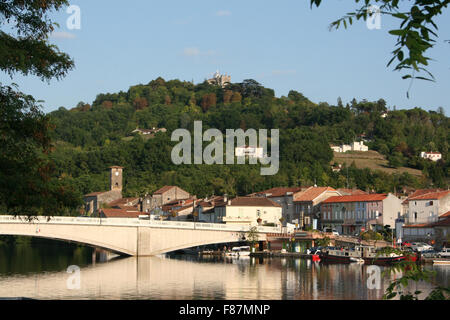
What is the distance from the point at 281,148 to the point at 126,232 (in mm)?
74378

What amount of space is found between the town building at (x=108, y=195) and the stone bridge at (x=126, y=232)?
166ft

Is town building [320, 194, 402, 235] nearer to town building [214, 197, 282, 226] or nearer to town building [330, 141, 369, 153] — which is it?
town building [214, 197, 282, 226]

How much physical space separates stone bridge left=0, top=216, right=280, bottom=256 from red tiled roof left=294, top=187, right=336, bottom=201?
20875 mm

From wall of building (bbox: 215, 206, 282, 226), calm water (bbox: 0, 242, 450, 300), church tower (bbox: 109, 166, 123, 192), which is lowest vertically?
calm water (bbox: 0, 242, 450, 300)

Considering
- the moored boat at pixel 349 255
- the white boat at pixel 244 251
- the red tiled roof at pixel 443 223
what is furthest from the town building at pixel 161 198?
the moored boat at pixel 349 255

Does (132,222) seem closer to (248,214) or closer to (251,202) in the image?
(248,214)

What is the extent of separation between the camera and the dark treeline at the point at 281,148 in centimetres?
12031

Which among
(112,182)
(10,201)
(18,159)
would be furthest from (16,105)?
(112,182)

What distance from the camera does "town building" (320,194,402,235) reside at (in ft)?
281

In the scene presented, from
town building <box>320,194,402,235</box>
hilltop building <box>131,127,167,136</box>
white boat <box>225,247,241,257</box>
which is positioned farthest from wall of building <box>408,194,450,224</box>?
hilltop building <box>131,127,167,136</box>

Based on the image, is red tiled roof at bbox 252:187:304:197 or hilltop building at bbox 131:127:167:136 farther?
hilltop building at bbox 131:127:167:136

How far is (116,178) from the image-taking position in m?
130

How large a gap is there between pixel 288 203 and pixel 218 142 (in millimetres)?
44993

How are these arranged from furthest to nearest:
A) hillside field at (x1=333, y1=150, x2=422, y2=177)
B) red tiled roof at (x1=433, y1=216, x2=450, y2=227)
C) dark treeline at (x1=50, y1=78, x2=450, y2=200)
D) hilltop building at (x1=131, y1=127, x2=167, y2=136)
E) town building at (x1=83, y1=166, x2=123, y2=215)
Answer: hilltop building at (x1=131, y1=127, x2=167, y2=136), hillside field at (x1=333, y1=150, x2=422, y2=177), town building at (x1=83, y1=166, x2=123, y2=215), dark treeline at (x1=50, y1=78, x2=450, y2=200), red tiled roof at (x1=433, y1=216, x2=450, y2=227)
